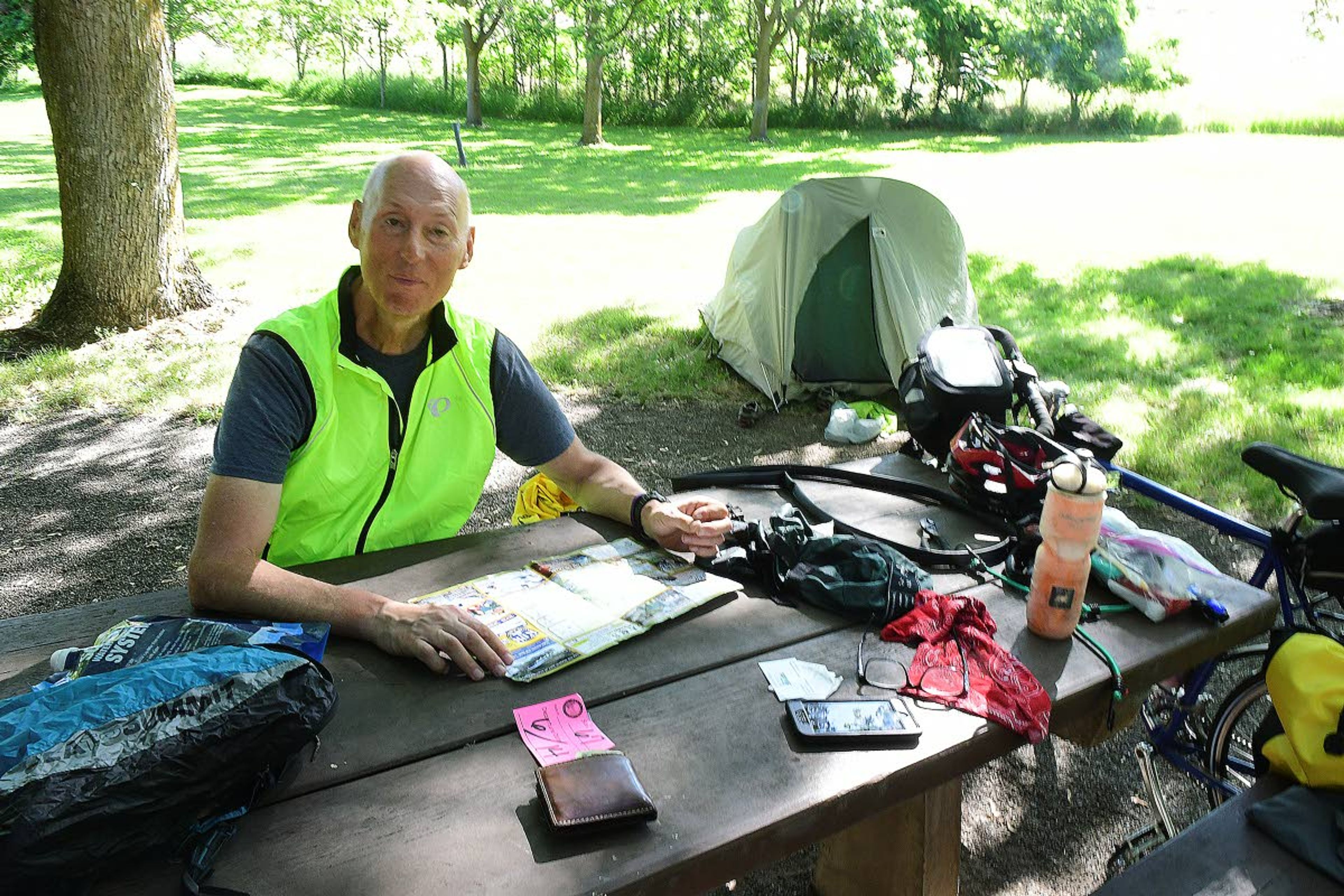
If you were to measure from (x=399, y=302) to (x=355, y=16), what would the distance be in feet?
84.7

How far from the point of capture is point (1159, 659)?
70.2 inches

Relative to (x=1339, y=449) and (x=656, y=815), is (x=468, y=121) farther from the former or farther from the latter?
(x=656, y=815)

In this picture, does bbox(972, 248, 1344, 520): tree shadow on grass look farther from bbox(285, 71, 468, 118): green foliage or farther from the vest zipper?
bbox(285, 71, 468, 118): green foliage

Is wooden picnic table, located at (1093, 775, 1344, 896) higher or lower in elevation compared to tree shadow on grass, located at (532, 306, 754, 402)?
higher

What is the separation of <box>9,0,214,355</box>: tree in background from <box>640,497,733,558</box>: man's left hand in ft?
18.8

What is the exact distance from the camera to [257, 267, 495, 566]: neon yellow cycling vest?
6.77ft

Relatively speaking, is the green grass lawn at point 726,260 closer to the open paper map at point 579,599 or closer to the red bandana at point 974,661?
the red bandana at point 974,661

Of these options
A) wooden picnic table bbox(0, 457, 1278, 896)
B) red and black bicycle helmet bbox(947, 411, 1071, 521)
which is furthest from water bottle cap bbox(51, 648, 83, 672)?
red and black bicycle helmet bbox(947, 411, 1071, 521)

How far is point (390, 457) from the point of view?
7.17 ft

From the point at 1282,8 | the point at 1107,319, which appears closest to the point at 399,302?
the point at 1107,319

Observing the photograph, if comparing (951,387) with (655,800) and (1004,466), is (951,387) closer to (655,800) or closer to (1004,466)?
(1004,466)

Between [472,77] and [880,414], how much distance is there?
66.7 ft

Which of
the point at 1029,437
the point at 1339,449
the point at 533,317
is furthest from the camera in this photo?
the point at 533,317

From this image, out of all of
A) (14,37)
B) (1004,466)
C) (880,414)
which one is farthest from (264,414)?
(14,37)
